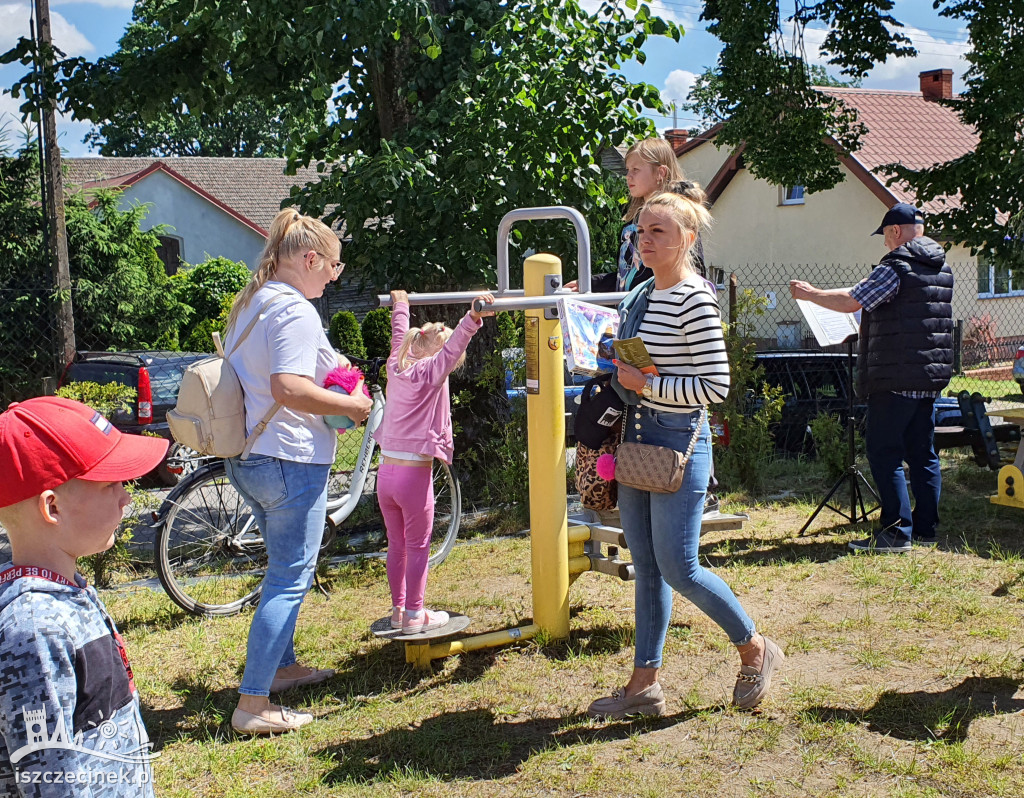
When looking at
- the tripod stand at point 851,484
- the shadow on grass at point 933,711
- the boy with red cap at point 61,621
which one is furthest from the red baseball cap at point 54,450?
the tripod stand at point 851,484

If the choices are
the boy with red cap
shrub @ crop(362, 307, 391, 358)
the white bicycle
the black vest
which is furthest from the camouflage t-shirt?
shrub @ crop(362, 307, 391, 358)

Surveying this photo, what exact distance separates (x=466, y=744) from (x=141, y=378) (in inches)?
317

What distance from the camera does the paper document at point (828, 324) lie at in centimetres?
598

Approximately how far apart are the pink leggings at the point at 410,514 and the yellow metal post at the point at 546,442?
0.46 meters

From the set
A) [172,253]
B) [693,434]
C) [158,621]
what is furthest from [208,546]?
[172,253]

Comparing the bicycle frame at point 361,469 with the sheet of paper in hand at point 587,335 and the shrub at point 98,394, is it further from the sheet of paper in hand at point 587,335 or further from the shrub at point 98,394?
the sheet of paper in hand at point 587,335

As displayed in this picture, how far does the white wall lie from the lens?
32.1 metres

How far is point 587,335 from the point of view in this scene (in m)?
3.80

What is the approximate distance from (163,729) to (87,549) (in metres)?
2.23

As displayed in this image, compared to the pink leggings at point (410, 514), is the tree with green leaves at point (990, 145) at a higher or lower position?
higher

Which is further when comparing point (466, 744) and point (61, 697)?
point (466, 744)

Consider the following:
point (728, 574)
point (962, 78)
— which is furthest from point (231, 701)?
point (962, 78)

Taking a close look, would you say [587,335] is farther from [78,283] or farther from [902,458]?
[78,283]

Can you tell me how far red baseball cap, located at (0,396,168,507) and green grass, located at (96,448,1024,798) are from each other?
1856mm
